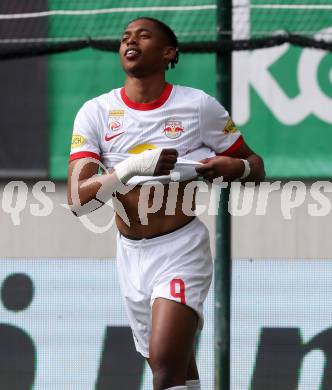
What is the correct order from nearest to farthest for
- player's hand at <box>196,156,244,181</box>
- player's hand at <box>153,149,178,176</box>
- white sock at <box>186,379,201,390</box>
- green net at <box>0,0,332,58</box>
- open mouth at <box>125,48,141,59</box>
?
1. player's hand at <box>153,149,178,176</box>
2. player's hand at <box>196,156,244,181</box>
3. open mouth at <box>125,48,141,59</box>
4. white sock at <box>186,379,201,390</box>
5. green net at <box>0,0,332,58</box>

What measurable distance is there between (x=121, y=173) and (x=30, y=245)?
4.20 ft

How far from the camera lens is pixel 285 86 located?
16.2 ft

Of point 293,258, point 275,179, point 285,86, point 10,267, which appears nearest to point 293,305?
point 293,258

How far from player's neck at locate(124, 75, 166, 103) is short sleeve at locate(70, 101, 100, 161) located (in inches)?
6.7

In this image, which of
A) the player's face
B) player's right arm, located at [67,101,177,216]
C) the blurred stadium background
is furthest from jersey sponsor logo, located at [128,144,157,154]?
the blurred stadium background

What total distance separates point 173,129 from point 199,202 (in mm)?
831

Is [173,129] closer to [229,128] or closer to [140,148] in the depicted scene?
[140,148]

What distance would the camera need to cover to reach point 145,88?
420 centimetres

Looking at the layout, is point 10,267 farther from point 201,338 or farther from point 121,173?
point 121,173

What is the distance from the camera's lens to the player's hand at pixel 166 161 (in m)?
3.83

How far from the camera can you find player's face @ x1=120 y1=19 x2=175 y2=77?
4113 millimetres

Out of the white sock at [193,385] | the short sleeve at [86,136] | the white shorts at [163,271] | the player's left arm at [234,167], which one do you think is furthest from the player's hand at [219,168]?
the white sock at [193,385]

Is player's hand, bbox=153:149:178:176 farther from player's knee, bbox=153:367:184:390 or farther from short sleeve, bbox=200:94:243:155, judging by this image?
player's knee, bbox=153:367:184:390

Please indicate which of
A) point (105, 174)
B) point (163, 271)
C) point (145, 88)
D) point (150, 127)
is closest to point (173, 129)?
point (150, 127)
